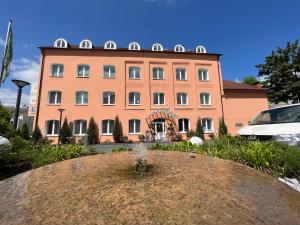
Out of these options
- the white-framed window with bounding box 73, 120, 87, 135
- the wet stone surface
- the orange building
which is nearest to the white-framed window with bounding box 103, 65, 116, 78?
the orange building

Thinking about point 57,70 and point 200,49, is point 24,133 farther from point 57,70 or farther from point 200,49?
point 200,49

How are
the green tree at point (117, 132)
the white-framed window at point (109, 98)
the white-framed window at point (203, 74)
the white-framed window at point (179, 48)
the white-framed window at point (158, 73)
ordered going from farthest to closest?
the white-framed window at point (179, 48)
the white-framed window at point (203, 74)
the white-framed window at point (158, 73)
the white-framed window at point (109, 98)
the green tree at point (117, 132)

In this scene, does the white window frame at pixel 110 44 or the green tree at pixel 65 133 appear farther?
the white window frame at pixel 110 44

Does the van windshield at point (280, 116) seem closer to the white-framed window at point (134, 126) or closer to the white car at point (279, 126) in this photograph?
the white car at point (279, 126)

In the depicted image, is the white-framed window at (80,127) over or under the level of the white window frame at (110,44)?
under

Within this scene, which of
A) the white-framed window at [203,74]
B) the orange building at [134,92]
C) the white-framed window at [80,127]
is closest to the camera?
the white-framed window at [80,127]

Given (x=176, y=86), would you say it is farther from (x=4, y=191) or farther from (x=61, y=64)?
(x=4, y=191)

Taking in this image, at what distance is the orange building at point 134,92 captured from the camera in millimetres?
23656

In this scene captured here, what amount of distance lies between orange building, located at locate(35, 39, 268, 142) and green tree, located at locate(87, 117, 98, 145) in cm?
68

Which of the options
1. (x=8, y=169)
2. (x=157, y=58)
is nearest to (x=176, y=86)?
(x=157, y=58)

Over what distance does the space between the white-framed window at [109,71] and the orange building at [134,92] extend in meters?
0.12

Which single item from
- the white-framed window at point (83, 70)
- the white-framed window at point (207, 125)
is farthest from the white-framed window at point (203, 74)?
the white-framed window at point (83, 70)

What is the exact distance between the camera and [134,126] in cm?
2439

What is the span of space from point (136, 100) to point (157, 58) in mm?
6341
